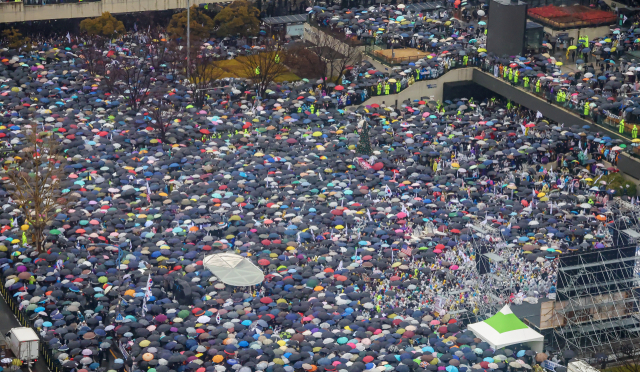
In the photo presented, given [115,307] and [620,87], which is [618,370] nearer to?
[115,307]

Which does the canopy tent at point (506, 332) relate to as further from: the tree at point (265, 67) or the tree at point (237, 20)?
the tree at point (237, 20)

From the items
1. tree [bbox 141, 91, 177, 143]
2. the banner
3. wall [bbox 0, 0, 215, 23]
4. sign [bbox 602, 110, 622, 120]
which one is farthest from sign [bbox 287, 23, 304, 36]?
sign [bbox 602, 110, 622, 120]

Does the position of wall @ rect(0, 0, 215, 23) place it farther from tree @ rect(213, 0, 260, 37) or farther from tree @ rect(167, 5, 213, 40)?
tree @ rect(213, 0, 260, 37)

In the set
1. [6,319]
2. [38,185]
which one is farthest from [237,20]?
[6,319]

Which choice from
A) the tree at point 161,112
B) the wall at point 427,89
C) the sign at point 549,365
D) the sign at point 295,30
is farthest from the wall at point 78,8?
the sign at point 549,365

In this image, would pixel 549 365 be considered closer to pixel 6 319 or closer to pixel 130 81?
pixel 6 319

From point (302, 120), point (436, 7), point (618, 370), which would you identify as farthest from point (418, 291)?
point (436, 7)

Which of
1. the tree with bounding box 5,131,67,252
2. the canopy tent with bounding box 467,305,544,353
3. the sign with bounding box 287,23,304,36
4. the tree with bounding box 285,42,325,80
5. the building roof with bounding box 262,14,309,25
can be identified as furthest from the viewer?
the sign with bounding box 287,23,304,36
